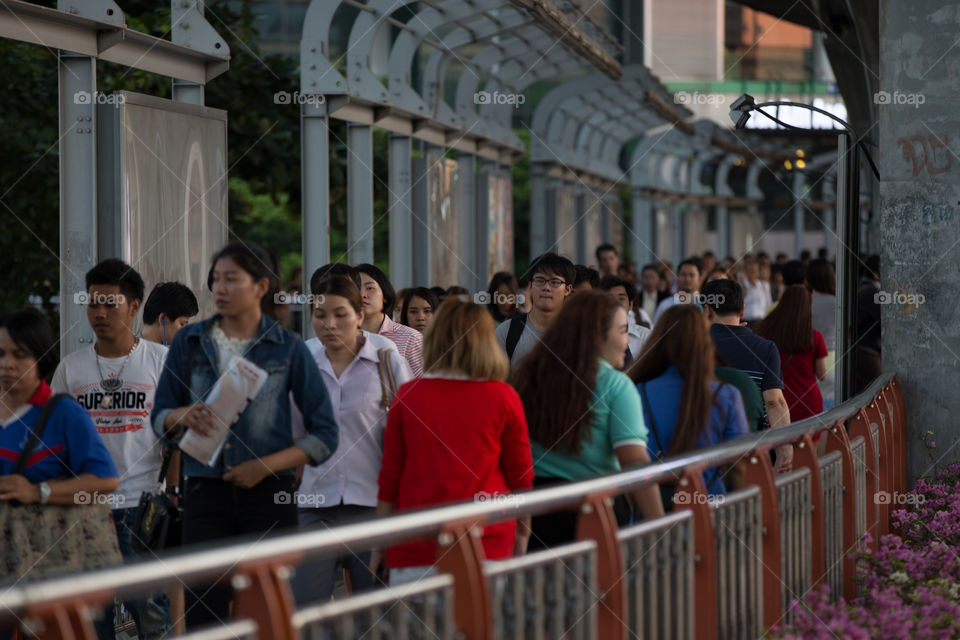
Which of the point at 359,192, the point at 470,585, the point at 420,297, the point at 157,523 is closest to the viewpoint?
the point at 470,585

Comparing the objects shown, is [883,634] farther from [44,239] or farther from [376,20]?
[44,239]

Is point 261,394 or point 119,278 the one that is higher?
point 119,278

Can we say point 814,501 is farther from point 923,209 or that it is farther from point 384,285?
point 923,209

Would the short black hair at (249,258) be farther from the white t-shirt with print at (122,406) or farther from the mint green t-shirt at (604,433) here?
the mint green t-shirt at (604,433)

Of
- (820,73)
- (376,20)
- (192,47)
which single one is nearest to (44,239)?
(376,20)

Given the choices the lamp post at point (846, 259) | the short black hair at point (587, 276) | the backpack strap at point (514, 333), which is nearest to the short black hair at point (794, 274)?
the lamp post at point (846, 259)

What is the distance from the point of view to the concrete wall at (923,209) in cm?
855

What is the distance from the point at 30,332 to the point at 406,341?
2.61 meters

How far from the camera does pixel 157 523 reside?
17.0 feet

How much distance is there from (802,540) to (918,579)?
0.84 meters

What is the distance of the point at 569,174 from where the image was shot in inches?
808

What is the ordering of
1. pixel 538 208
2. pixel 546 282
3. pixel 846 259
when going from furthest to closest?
1. pixel 538 208
2. pixel 846 259
3. pixel 546 282

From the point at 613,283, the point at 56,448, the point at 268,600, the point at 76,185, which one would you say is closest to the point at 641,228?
the point at 613,283

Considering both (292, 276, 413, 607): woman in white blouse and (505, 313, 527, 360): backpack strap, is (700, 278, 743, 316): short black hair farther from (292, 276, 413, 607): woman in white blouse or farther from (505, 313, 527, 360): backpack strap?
(292, 276, 413, 607): woman in white blouse
